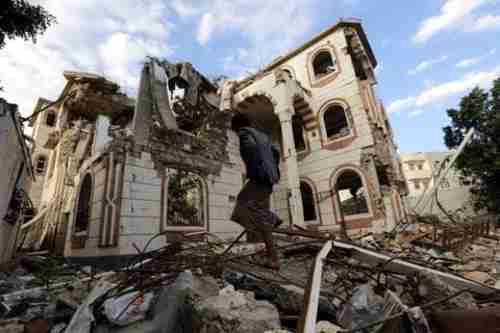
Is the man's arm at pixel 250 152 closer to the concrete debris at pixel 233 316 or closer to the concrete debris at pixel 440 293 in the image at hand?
the concrete debris at pixel 233 316

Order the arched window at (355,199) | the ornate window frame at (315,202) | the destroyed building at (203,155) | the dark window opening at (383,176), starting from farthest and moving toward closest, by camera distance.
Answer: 1. the ornate window frame at (315,202)
2. the dark window opening at (383,176)
3. the arched window at (355,199)
4. the destroyed building at (203,155)

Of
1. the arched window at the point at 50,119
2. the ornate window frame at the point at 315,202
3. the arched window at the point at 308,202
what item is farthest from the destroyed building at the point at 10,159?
the arched window at the point at 50,119

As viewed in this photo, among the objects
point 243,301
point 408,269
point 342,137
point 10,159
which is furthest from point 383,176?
point 10,159

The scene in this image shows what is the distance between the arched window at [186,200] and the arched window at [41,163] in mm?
15845

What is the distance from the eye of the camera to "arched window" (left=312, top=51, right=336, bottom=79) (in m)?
12.6

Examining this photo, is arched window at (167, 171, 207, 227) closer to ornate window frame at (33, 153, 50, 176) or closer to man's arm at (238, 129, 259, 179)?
man's arm at (238, 129, 259, 179)

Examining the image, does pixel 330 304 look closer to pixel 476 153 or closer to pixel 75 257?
pixel 75 257

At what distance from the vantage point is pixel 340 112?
38.9ft

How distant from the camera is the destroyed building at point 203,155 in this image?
632cm

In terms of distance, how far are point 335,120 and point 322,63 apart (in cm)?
388

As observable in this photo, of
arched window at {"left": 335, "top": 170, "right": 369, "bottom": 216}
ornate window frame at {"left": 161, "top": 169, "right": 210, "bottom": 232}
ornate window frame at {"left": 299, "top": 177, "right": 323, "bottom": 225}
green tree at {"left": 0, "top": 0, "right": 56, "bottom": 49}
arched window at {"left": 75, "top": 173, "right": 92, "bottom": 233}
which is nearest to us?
green tree at {"left": 0, "top": 0, "right": 56, "bottom": 49}

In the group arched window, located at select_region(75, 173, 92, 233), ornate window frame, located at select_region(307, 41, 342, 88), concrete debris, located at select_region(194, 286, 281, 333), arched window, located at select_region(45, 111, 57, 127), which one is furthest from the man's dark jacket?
arched window, located at select_region(45, 111, 57, 127)

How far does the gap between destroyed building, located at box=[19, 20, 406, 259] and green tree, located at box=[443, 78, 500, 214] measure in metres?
4.34

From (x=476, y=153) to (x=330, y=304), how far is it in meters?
15.4
